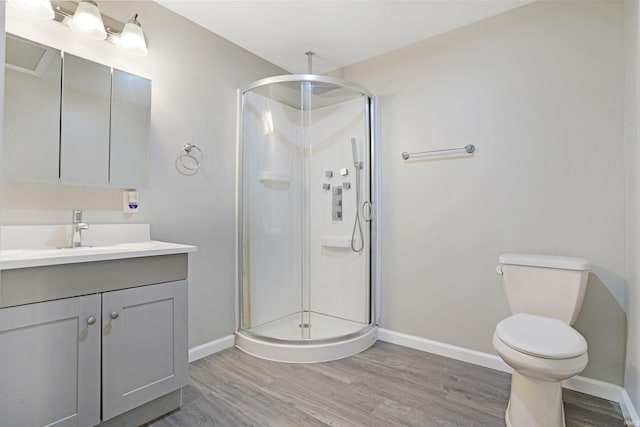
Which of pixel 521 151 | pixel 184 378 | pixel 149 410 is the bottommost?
pixel 149 410

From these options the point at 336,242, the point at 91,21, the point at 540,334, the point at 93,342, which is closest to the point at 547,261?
the point at 540,334

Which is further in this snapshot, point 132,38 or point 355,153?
point 355,153

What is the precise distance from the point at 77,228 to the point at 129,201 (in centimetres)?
31

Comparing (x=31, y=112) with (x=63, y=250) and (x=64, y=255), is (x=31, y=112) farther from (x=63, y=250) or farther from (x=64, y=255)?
(x=64, y=255)

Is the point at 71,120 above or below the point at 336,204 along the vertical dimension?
above

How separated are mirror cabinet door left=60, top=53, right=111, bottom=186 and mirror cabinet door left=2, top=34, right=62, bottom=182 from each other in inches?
1.4

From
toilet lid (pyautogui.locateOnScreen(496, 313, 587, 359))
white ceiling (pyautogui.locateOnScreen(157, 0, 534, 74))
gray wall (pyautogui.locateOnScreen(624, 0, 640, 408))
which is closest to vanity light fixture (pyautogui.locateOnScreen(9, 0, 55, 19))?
white ceiling (pyautogui.locateOnScreen(157, 0, 534, 74))

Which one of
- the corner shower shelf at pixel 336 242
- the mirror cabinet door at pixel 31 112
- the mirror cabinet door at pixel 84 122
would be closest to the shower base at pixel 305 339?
the corner shower shelf at pixel 336 242

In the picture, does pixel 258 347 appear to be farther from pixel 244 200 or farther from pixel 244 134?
pixel 244 134

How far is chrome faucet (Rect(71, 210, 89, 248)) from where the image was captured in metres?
1.68

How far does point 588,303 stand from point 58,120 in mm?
3012

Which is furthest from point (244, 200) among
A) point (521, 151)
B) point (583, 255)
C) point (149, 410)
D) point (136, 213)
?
point (583, 255)

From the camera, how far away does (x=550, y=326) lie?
1615 millimetres

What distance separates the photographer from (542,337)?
1.49 meters
